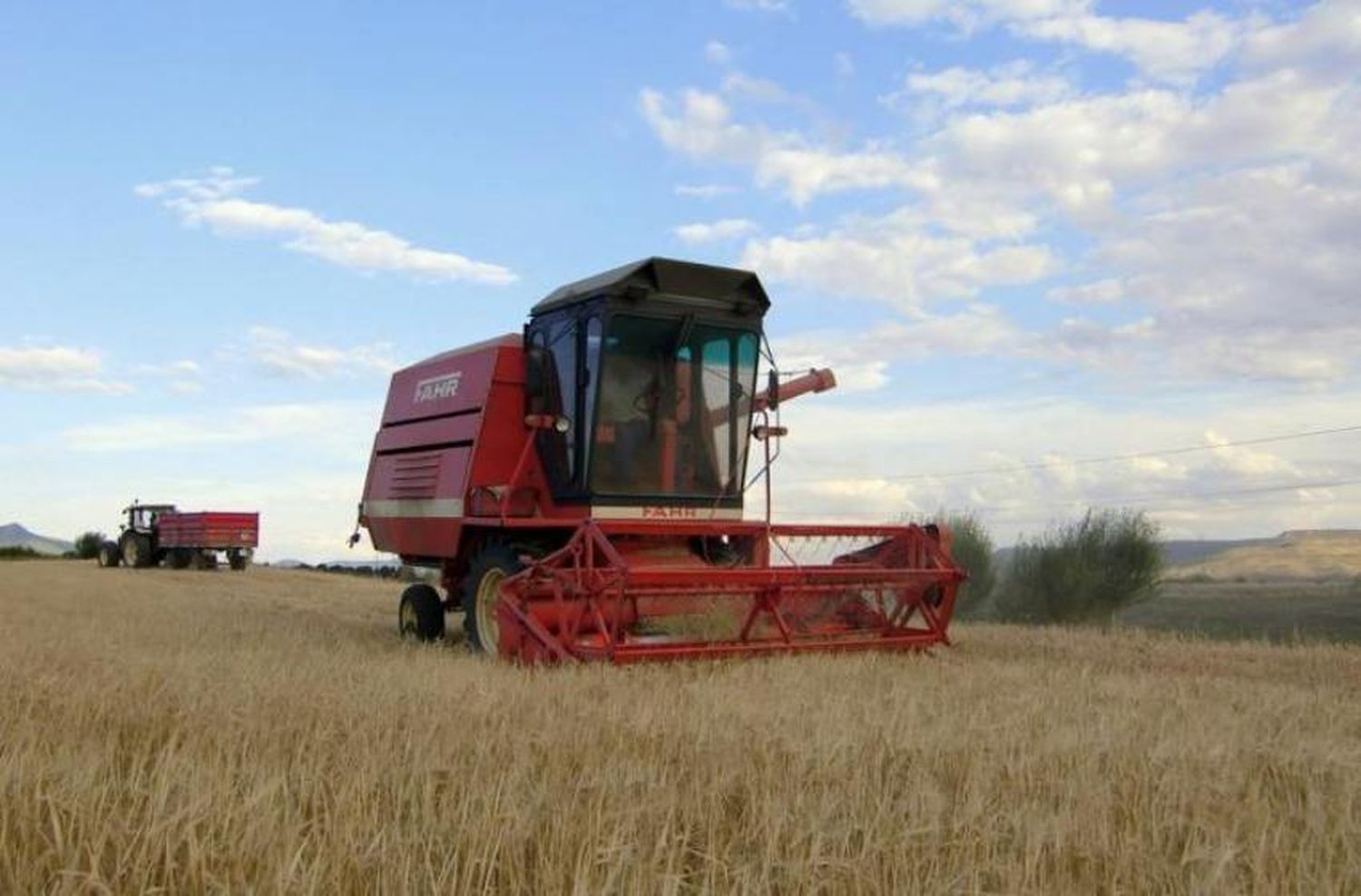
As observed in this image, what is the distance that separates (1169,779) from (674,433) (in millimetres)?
5794

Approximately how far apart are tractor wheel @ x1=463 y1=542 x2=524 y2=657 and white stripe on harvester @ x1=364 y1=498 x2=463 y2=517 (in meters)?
0.71

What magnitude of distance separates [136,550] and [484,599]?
27840mm

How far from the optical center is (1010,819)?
10.4ft

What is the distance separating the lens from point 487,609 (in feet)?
29.6

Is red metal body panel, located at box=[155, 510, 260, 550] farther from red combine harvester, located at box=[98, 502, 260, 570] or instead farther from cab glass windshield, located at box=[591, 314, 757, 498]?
cab glass windshield, located at box=[591, 314, 757, 498]

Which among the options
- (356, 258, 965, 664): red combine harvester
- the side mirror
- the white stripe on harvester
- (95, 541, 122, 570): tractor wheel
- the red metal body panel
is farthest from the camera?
(95, 541, 122, 570): tractor wheel

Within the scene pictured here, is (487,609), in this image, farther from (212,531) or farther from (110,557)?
(110,557)

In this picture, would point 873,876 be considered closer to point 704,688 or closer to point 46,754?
point 46,754

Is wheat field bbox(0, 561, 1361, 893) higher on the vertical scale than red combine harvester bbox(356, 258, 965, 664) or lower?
lower

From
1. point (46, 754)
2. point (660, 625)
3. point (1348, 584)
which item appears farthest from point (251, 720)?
point (1348, 584)

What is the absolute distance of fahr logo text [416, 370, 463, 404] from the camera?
1007 centimetres

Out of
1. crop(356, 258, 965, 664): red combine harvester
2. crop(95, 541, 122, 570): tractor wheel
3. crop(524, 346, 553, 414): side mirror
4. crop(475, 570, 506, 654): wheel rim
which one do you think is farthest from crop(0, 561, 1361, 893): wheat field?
crop(95, 541, 122, 570): tractor wheel

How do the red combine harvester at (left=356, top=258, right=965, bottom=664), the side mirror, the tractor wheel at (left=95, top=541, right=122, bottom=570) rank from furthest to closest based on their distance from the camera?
the tractor wheel at (left=95, top=541, right=122, bottom=570) < the side mirror < the red combine harvester at (left=356, top=258, right=965, bottom=664)

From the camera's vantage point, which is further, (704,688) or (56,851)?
(704,688)
